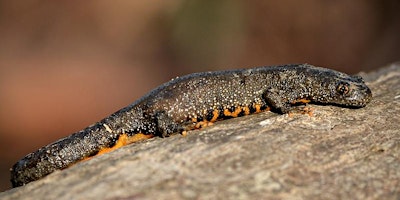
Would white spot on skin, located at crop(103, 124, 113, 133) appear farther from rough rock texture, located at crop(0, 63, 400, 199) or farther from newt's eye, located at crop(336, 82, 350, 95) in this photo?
newt's eye, located at crop(336, 82, 350, 95)

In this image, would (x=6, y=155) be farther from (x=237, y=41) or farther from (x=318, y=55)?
(x=318, y=55)

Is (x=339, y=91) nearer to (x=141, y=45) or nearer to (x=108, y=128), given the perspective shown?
(x=108, y=128)

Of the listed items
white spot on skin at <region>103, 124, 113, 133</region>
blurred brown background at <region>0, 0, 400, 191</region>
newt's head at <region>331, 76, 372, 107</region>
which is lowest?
newt's head at <region>331, 76, 372, 107</region>

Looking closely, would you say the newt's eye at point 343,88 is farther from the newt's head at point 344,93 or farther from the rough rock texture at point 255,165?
the rough rock texture at point 255,165

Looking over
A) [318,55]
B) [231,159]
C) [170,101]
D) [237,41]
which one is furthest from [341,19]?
[231,159]

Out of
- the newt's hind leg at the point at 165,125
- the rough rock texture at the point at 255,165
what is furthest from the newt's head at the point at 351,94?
the newt's hind leg at the point at 165,125

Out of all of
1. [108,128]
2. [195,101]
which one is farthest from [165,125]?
[108,128]

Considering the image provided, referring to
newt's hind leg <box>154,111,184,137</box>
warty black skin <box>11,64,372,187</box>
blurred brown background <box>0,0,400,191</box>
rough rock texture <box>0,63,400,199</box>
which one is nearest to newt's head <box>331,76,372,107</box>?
warty black skin <box>11,64,372,187</box>
